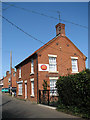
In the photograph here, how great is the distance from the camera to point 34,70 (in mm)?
17703

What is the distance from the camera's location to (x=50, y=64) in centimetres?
1806

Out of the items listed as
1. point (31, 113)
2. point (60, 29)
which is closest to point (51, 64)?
point (60, 29)

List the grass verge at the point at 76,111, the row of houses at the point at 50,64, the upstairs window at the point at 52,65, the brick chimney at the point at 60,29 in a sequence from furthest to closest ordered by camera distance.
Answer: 1. the brick chimney at the point at 60,29
2. the upstairs window at the point at 52,65
3. the row of houses at the point at 50,64
4. the grass verge at the point at 76,111

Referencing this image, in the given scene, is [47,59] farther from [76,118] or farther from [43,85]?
[76,118]

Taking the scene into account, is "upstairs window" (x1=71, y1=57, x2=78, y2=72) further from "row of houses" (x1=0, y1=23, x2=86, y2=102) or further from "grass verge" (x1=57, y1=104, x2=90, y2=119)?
"grass verge" (x1=57, y1=104, x2=90, y2=119)

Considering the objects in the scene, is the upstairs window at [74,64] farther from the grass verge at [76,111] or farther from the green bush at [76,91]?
the grass verge at [76,111]

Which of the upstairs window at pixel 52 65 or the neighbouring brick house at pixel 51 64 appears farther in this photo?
the upstairs window at pixel 52 65

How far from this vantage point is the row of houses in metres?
17.0

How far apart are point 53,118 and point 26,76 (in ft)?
40.8

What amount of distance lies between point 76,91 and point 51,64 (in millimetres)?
9136

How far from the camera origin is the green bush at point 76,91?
844 centimetres

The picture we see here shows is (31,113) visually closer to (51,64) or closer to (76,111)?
(76,111)

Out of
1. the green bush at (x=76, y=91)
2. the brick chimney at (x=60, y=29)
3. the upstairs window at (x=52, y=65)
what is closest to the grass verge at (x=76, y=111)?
the green bush at (x=76, y=91)

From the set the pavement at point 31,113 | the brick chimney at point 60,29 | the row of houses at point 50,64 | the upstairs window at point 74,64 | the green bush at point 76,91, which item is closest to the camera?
the green bush at point 76,91
